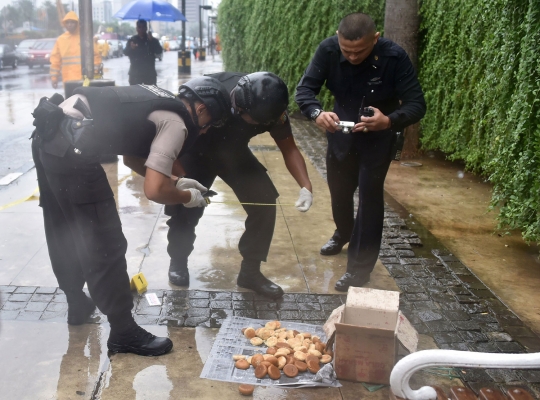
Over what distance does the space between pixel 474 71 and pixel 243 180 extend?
3.76m

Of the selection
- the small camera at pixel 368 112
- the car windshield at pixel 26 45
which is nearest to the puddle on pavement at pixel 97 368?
the small camera at pixel 368 112

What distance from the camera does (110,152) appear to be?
3.21 metres

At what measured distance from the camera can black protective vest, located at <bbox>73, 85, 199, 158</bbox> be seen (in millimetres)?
3105

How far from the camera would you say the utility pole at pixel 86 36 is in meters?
8.36

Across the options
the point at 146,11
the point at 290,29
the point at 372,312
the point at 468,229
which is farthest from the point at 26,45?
the point at 372,312

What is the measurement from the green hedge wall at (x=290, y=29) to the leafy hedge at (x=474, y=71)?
0.02 meters

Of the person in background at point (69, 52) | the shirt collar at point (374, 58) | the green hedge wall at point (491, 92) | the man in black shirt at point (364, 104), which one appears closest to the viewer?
the man in black shirt at point (364, 104)

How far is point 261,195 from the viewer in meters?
4.15

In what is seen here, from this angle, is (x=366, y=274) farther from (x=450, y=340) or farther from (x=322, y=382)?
(x=322, y=382)

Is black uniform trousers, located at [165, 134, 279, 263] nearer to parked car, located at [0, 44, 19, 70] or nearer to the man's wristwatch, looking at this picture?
the man's wristwatch

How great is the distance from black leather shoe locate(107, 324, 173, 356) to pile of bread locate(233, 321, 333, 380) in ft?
1.43

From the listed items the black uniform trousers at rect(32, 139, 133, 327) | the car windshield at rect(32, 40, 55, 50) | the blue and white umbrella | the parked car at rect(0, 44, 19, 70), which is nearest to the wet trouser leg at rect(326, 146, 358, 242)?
the black uniform trousers at rect(32, 139, 133, 327)

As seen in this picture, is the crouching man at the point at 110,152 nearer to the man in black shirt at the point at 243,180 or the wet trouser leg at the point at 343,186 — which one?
the man in black shirt at the point at 243,180

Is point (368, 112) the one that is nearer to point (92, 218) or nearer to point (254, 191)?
point (254, 191)
